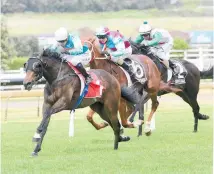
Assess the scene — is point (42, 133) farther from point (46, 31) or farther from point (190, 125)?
point (46, 31)

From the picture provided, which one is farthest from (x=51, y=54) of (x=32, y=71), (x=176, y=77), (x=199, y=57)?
(x=199, y=57)

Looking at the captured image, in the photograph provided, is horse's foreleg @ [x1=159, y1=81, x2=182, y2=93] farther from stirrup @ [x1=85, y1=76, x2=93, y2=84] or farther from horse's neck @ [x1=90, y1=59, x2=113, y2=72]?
stirrup @ [x1=85, y1=76, x2=93, y2=84]

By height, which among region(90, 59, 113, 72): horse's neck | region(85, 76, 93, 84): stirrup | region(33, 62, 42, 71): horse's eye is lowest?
region(90, 59, 113, 72): horse's neck

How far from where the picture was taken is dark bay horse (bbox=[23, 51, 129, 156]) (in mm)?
11078

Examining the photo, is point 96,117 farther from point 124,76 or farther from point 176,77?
point 124,76

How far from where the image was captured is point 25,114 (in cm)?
2189

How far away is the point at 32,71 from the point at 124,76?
9.99 ft

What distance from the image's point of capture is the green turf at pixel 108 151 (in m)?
9.43

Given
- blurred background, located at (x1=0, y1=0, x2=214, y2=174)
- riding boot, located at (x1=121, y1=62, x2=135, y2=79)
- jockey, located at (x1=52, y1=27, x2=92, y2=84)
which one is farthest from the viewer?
riding boot, located at (x1=121, y1=62, x2=135, y2=79)

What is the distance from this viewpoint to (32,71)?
437 inches

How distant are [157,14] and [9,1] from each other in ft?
27.1

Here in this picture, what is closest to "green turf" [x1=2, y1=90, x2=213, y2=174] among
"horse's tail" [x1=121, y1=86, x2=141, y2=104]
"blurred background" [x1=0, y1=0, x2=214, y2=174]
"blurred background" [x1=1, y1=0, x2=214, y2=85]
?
"blurred background" [x1=0, y1=0, x2=214, y2=174]

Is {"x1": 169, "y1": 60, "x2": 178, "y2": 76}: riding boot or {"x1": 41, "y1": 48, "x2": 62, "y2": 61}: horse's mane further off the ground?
{"x1": 41, "y1": 48, "x2": 62, "y2": 61}: horse's mane

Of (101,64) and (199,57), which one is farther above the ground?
(101,64)
